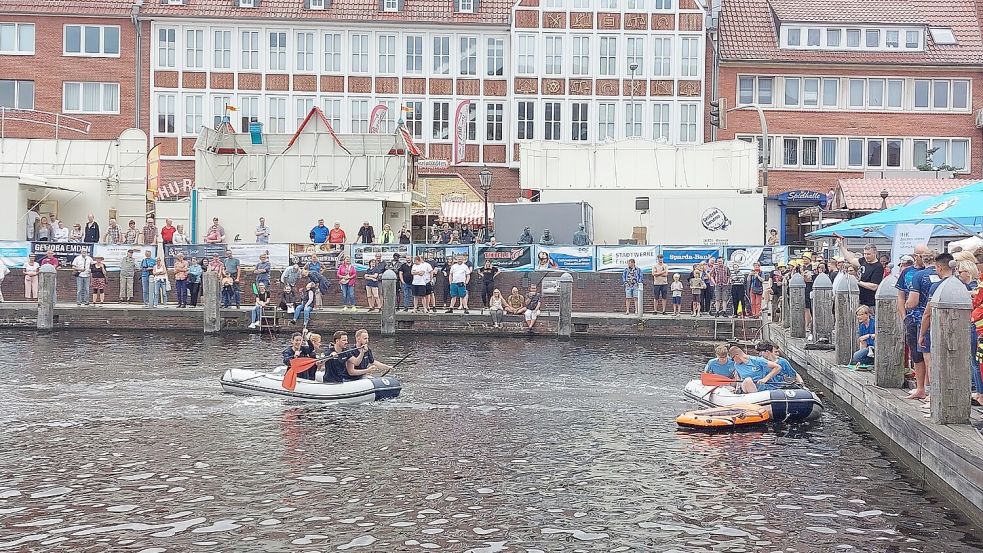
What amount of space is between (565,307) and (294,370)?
603 inches

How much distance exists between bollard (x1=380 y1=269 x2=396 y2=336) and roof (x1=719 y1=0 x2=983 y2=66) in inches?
1038

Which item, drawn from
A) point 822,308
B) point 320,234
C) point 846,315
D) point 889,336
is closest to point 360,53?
point 320,234

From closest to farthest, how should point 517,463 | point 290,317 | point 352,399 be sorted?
point 517,463 < point 352,399 < point 290,317

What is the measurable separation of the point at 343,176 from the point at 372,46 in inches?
482

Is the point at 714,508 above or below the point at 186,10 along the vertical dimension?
below

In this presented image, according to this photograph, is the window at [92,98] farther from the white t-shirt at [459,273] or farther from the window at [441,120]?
the white t-shirt at [459,273]

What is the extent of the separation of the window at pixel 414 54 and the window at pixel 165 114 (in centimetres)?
1125

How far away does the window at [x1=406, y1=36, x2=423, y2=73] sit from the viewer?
58625 mm

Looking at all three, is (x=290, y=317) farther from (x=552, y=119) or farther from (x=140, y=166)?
(x=552, y=119)

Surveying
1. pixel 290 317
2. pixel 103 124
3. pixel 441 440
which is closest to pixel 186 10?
pixel 103 124

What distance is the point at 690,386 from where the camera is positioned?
23688 millimetres

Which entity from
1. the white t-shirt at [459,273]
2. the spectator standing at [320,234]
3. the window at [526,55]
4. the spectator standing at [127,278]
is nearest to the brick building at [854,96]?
the window at [526,55]

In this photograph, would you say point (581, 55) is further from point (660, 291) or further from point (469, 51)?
point (660, 291)

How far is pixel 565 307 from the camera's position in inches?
1492
